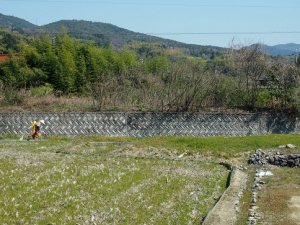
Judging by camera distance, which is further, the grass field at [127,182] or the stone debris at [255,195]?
the stone debris at [255,195]

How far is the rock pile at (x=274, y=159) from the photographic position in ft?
72.3

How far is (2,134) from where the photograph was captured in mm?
30016

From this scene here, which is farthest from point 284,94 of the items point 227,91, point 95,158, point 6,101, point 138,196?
point 138,196

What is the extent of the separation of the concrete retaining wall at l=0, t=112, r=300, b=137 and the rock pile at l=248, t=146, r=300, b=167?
954cm

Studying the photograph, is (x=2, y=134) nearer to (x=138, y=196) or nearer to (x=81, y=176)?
(x=81, y=176)

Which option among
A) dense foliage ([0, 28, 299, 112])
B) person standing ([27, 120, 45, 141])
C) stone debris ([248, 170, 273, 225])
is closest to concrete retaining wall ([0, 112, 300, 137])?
person standing ([27, 120, 45, 141])

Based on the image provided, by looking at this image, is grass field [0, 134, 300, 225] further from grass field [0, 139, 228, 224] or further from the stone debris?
the stone debris

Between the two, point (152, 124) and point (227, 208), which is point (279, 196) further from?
point (152, 124)

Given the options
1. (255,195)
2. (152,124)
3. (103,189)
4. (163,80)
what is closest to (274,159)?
(255,195)

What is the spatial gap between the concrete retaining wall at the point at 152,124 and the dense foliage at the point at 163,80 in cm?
223

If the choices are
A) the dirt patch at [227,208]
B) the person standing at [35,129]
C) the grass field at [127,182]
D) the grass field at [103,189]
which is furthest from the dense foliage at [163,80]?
the dirt patch at [227,208]

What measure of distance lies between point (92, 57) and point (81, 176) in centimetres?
2421

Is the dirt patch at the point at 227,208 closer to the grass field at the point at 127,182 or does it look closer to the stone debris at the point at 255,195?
the grass field at the point at 127,182

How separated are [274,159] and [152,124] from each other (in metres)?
11.2
